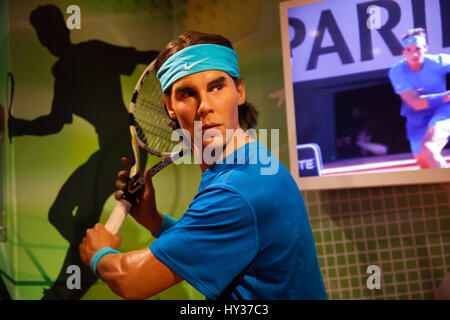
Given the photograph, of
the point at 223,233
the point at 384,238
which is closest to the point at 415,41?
the point at 384,238

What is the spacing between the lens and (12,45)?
1572 mm

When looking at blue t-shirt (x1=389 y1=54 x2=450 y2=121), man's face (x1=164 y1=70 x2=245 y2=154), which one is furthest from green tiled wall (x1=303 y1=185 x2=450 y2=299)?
man's face (x1=164 y1=70 x2=245 y2=154)

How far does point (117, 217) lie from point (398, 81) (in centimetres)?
118

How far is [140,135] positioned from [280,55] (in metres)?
0.80

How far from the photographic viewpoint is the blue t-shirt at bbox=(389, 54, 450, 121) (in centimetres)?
144

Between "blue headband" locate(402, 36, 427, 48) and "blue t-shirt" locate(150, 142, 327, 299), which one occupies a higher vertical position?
"blue headband" locate(402, 36, 427, 48)

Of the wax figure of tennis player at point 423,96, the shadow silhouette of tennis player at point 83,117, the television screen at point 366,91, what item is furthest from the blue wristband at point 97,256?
the wax figure of tennis player at point 423,96

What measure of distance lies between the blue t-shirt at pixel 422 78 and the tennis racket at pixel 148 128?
0.91 meters

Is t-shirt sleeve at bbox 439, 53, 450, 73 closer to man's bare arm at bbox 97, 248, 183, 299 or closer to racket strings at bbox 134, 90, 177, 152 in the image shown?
racket strings at bbox 134, 90, 177, 152

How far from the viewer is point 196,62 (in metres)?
1.03

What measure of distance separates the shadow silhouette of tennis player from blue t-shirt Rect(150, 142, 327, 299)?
35.5 inches

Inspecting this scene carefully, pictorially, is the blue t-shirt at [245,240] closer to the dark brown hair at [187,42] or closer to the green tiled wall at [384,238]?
the dark brown hair at [187,42]

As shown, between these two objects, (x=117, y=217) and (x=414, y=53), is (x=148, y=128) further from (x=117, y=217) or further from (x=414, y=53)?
(x=414, y=53)
